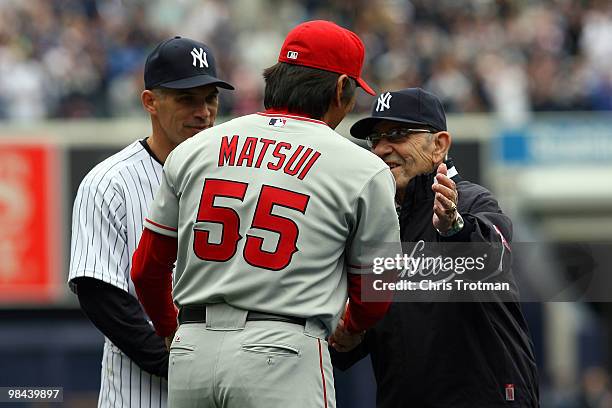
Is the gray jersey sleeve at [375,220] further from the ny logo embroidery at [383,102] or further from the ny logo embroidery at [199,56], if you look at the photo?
the ny logo embroidery at [199,56]

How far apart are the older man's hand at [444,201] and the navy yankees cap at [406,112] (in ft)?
2.07

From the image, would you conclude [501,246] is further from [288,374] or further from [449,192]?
[288,374]

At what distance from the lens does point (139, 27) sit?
16.1 metres

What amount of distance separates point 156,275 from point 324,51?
0.91 meters

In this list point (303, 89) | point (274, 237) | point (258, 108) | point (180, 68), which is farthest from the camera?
point (258, 108)

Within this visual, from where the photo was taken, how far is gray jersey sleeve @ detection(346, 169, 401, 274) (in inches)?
163

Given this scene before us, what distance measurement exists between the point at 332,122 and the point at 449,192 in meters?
0.45

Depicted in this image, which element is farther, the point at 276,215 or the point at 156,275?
the point at 156,275

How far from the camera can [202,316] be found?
420 cm

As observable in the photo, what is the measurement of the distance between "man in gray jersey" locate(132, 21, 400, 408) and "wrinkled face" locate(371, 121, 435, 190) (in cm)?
74

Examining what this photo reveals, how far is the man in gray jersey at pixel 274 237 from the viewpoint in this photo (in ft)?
13.4

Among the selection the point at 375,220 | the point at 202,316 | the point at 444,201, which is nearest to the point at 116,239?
the point at 202,316

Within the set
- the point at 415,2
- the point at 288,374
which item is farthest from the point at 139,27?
the point at 288,374
